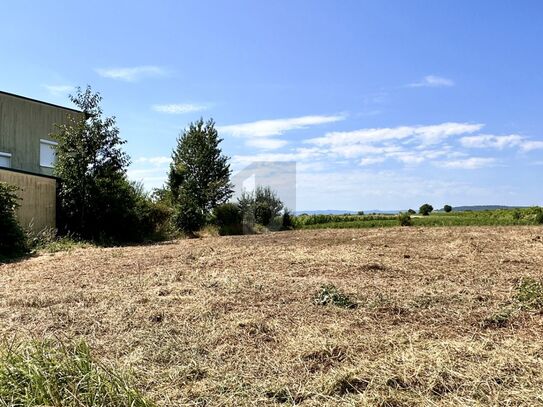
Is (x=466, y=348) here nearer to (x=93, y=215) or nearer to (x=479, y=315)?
(x=479, y=315)

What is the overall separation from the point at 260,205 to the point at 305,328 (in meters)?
19.4

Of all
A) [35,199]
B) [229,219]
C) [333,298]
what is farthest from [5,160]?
[333,298]

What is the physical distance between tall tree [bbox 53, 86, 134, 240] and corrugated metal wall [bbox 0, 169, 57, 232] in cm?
31

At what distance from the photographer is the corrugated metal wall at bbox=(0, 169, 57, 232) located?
12.5 m

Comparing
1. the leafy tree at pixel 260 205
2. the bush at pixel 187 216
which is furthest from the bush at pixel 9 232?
the leafy tree at pixel 260 205

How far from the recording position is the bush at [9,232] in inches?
376

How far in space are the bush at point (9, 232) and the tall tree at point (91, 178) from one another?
317 cm

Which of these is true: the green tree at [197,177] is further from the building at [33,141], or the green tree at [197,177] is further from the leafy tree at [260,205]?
the building at [33,141]

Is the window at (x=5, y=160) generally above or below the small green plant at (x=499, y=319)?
above

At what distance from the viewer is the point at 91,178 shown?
1370cm

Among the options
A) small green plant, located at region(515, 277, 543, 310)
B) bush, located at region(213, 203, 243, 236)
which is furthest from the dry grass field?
bush, located at region(213, 203, 243, 236)

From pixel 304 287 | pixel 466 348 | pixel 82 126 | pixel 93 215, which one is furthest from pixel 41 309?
pixel 82 126

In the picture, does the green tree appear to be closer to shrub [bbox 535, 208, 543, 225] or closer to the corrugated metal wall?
the corrugated metal wall

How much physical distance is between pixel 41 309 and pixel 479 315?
393 cm
